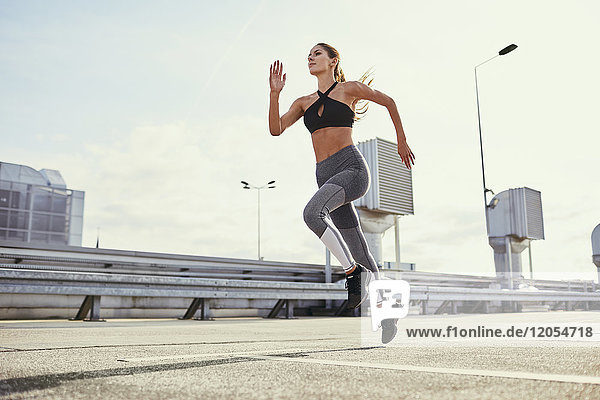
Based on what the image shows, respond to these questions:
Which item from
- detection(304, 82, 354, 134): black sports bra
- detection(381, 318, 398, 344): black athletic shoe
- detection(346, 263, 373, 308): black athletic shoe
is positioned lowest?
detection(381, 318, 398, 344): black athletic shoe

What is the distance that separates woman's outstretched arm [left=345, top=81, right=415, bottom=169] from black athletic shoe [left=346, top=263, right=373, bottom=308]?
2.59 feet

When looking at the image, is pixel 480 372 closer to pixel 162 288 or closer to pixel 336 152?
pixel 336 152

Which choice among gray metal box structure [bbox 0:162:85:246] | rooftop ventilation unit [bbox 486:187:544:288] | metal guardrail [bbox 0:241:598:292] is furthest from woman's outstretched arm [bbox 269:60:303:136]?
gray metal box structure [bbox 0:162:85:246]

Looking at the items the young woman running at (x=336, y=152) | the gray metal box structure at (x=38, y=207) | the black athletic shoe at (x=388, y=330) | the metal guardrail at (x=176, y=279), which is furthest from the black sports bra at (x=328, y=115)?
the gray metal box structure at (x=38, y=207)

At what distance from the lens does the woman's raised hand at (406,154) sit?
378 centimetres

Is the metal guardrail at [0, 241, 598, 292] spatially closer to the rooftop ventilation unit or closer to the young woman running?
the young woman running

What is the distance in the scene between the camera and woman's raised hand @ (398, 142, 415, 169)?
378cm

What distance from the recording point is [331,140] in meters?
3.79

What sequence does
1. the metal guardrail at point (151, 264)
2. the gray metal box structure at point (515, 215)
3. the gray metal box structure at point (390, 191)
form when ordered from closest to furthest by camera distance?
1. the metal guardrail at point (151, 264)
2. the gray metal box structure at point (390, 191)
3. the gray metal box structure at point (515, 215)

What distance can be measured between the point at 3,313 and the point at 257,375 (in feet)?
33.6

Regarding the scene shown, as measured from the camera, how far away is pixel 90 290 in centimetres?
916

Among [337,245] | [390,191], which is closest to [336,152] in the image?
[337,245]

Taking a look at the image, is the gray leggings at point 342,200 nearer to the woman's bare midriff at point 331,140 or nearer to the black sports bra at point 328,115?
the woman's bare midriff at point 331,140

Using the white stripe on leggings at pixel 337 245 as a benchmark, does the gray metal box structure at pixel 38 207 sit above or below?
above
